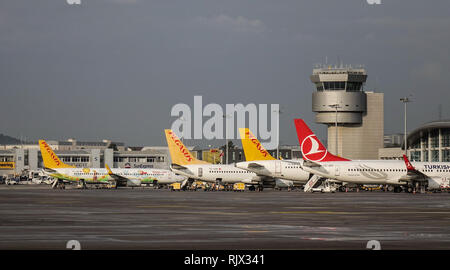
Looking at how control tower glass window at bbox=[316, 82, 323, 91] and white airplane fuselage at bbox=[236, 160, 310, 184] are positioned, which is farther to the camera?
control tower glass window at bbox=[316, 82, 323, 91]

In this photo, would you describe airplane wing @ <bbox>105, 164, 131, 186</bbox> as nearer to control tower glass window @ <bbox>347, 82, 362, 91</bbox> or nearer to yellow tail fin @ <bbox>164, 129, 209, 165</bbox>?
yellow tail fin @ <bbox>164, 129, 209, 165</bbox>

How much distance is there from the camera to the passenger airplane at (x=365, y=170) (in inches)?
3455

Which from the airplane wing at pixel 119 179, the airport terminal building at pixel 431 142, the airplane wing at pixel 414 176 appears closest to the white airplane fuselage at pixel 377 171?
the airplane wing at pixel 414 176

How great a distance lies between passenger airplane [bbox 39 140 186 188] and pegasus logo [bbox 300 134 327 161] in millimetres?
40860

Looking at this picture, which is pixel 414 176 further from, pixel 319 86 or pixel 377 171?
pixel 319 86

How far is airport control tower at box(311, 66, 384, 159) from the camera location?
171000 mm

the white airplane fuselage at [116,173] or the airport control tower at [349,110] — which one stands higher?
the airport control tower at [349,110]

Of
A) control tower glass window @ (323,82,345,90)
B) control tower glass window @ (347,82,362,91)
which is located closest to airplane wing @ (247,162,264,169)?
control tower glass window @ (323,82,345,90)

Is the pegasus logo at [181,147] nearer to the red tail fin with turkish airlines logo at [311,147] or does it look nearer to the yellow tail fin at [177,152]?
the yellow tail fin at [177,152]

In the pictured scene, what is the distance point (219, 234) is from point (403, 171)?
68263mm

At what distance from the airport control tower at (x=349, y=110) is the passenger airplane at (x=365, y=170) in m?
73.8

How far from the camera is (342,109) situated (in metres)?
172

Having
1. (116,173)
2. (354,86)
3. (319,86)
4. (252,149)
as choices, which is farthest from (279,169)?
(354,86)
